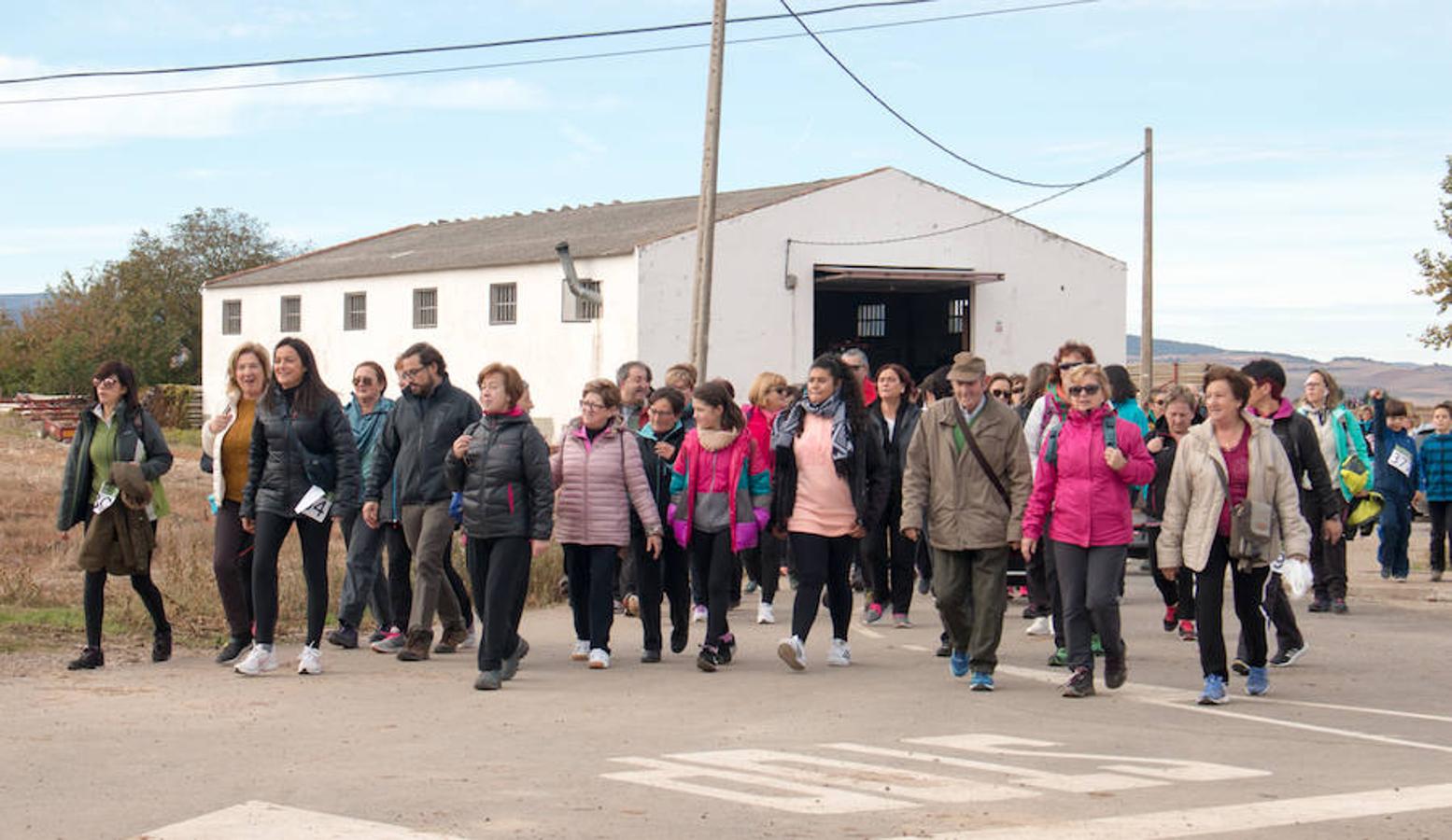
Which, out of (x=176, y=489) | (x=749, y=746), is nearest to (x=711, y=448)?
(x=749, y=746)

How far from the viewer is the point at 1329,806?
7363 millimetres

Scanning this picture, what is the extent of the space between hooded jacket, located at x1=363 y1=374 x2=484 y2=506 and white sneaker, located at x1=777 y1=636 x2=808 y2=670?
2.28 metres

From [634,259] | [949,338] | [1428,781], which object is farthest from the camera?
[949,338]

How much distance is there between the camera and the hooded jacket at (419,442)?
11984mm

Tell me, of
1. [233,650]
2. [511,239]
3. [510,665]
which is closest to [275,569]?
[233,650]

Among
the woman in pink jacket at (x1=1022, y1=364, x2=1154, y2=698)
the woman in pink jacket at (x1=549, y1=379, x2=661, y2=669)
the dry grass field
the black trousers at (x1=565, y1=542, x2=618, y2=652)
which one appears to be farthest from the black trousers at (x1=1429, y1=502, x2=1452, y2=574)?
the black trousers at (x1=565, y1=542, x2=618, y2=652)

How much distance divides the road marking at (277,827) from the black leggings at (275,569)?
4.28 metres

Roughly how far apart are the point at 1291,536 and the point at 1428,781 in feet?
8.59

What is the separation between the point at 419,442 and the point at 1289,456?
5.43 m

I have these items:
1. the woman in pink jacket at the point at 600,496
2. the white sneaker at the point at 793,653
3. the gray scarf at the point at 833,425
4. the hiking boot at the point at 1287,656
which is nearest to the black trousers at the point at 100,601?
the woman in pink jacket at the point at 600,496

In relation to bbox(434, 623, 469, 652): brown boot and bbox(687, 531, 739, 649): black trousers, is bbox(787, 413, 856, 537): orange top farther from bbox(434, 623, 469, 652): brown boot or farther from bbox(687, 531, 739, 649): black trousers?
bbox(434, 623, 469, 652): brown boot

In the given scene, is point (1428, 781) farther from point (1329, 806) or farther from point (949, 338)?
point (949, 338)

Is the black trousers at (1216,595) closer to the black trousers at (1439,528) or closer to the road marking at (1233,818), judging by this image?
the road marking at (1233,818)

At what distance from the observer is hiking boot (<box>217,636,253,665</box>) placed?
39.3ft
